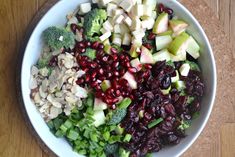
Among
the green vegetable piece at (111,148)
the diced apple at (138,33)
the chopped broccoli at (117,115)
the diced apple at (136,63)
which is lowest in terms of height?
the green vegetable piece at (111,148)

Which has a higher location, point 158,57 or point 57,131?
point 158,57

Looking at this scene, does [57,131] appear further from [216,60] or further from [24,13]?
[216,60]

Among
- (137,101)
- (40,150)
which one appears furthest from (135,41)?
(40,150)

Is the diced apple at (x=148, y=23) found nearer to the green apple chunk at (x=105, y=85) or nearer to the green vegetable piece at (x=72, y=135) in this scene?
the green apple chunk at (x=105, y=85)

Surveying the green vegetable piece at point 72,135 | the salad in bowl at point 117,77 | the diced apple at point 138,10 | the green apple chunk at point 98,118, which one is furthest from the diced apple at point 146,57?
the green vegetable piece at point 72,135

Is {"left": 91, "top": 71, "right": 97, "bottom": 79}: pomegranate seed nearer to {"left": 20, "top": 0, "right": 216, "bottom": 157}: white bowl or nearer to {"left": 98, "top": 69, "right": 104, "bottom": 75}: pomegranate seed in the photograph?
{"left": 98, "top": 69, "right": 104, "bottom": 75}: pomegranate seed
